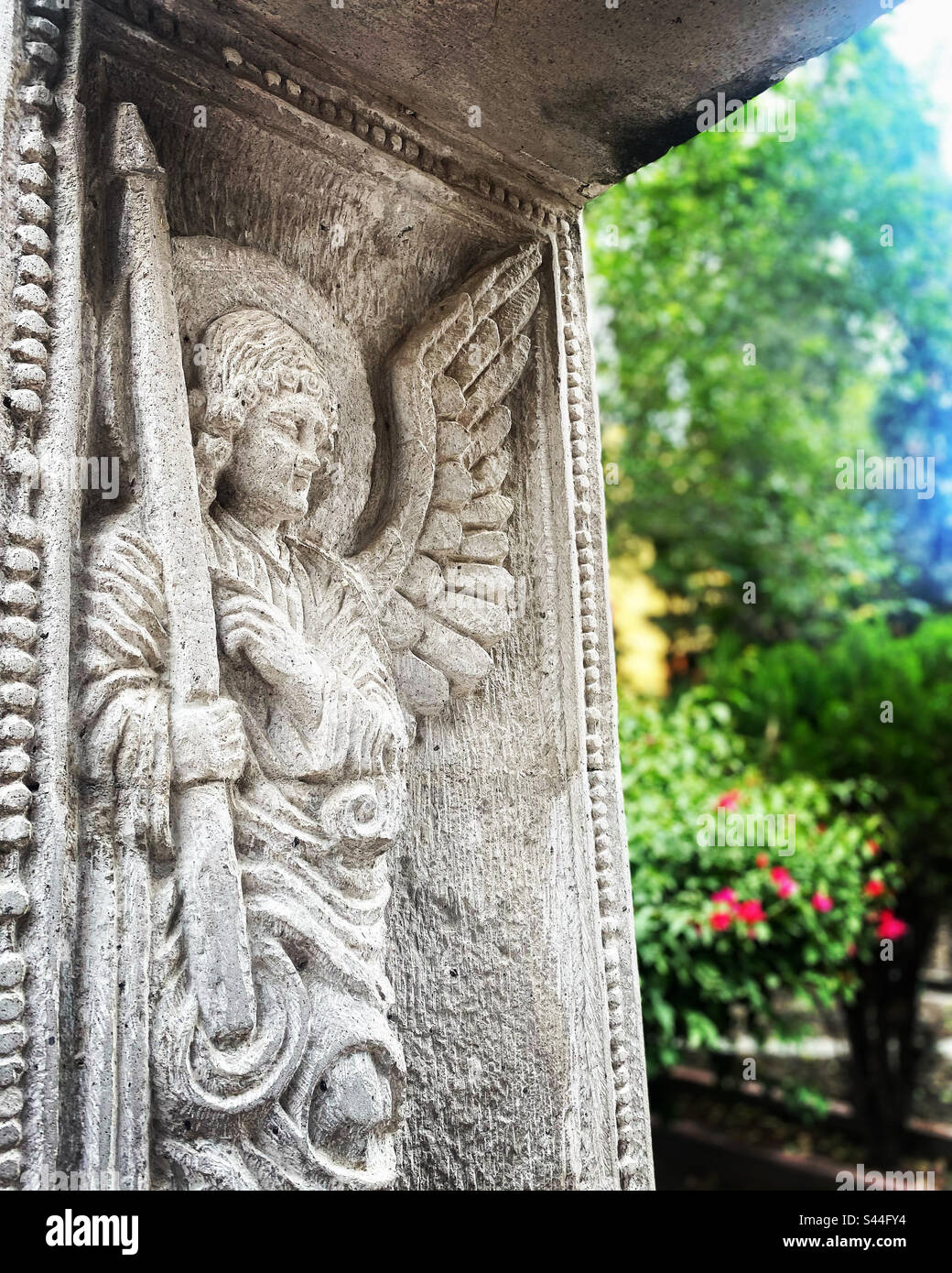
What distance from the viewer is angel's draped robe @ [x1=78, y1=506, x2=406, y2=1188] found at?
4.87 feet

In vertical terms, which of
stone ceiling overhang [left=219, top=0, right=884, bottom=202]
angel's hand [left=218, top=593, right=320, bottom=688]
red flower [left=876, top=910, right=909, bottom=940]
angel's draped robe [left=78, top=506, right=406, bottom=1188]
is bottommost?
red flower [left=876, top=910, right=909, bottom=940]

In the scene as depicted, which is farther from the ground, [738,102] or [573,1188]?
[738,102]

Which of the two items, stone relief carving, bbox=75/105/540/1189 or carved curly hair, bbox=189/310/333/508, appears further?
carved curly hair, bbox=189/310/333/508

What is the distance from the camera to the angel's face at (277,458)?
73.7 inches

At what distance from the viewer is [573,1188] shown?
1.99 m

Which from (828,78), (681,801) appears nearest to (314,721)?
(681,801)

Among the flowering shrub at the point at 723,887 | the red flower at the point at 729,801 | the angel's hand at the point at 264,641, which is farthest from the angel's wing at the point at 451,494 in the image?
the red flower at the point at 729,801

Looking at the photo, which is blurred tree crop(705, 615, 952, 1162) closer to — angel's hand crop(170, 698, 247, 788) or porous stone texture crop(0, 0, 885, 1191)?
porous stone texture crop(0, 0, 885, 1191)

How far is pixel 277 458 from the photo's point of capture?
1879 millimetres

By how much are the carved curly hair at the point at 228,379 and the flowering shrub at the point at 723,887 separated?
2.70 meters

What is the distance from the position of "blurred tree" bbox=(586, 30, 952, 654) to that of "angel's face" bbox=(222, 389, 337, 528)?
16.8ft

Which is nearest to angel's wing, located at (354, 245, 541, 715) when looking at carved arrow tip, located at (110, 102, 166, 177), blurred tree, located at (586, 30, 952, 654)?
carved arrow tip, located at (110, 102, 166, 177)
